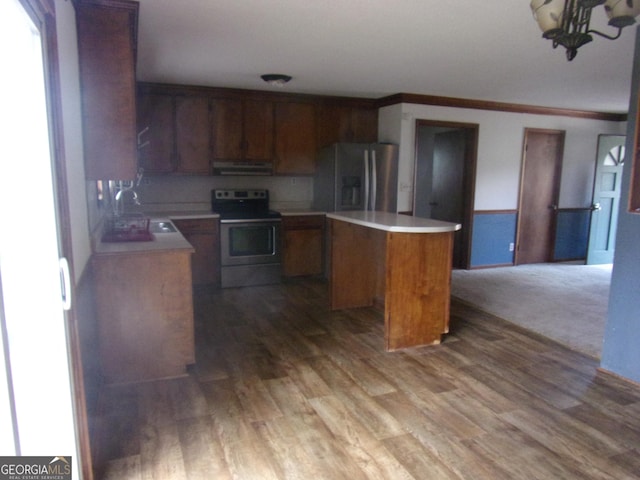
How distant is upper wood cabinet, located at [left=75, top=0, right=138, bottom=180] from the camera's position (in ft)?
8.04

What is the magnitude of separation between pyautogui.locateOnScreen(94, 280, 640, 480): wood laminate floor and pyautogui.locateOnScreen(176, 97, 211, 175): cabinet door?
89.0 inches

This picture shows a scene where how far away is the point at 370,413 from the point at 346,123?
407 cm

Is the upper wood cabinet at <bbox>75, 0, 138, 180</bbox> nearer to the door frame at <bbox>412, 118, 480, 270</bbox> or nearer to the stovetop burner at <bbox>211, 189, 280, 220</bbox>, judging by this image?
the stovetop burner at <bbox>211, 189, 280, 220</bbox>

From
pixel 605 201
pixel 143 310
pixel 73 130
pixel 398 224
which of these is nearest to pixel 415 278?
pixel 398 224

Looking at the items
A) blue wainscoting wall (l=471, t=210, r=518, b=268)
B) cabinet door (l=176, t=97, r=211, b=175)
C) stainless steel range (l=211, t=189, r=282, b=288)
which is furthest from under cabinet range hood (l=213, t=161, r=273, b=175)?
blue wainscoting wall (l=471, t=210, r=518, b=268)

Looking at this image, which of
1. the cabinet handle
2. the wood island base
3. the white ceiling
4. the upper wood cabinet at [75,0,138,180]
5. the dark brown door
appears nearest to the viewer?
the cabinet handle

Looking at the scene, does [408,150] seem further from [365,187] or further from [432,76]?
[432,76]

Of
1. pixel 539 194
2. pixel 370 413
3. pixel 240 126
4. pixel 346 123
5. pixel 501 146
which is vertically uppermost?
pixel 346 123

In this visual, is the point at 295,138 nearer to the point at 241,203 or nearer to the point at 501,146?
the point at 241,203

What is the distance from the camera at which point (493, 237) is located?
20.2 ft

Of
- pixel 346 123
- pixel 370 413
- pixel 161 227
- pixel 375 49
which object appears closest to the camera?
pixel 370 413

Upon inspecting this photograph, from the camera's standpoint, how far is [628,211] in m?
2.73

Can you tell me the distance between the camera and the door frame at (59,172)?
1.51 meters

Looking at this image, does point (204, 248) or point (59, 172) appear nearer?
point (59, 172)
